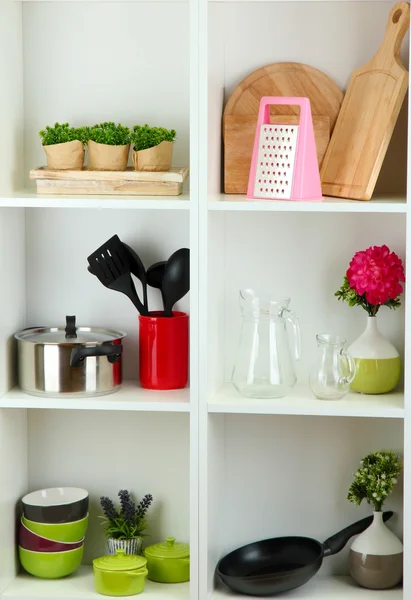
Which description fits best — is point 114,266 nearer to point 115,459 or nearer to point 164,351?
point 164,351

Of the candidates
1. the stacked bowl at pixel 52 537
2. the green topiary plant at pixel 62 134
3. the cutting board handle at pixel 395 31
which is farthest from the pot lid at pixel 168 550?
the cutting board handle at pixel 395 31

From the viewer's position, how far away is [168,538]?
206cm

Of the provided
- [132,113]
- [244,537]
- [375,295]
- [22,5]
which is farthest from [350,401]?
[22,5]

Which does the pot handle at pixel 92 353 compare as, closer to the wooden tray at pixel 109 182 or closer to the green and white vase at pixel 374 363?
the wooden tray at pixel 109 182

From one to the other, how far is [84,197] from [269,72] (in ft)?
1.56

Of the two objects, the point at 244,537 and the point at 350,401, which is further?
the point at 244,537

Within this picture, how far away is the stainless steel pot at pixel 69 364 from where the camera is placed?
1923mm

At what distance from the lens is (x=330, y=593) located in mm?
1983

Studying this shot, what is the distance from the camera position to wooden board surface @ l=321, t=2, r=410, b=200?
6.12 feet

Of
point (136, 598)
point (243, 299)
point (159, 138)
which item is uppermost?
point (159, 138)

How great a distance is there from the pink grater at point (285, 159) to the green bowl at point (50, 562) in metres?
0.86

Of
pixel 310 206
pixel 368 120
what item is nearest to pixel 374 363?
pixel 310 206

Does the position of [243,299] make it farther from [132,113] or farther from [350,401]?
[132,113]

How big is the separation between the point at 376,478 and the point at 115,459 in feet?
1.92
